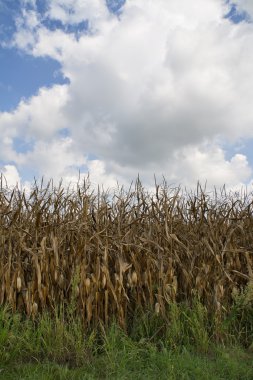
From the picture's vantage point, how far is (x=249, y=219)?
27.0ft

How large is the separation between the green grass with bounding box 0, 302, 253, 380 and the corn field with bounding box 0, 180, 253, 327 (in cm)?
25

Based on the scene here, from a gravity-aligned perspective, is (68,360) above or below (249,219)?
below

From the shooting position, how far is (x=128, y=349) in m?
5.83

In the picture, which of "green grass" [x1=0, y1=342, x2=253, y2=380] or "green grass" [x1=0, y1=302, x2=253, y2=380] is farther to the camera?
"green grass" [x1=0, y1=302, x2=253, y2=380]

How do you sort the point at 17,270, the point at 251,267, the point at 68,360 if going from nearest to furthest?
1. the point at 68,360
2. the point at 17,270
3. the point at 251,267

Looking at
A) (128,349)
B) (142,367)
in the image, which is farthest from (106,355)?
(142,367)

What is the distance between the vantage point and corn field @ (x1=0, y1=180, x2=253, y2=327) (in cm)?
652

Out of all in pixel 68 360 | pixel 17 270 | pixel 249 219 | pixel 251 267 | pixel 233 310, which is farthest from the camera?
pixel 249 219

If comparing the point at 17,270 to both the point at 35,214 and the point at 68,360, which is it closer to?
the point at 35,214

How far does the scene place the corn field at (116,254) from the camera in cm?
652

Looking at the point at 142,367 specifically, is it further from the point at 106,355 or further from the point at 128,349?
the point at 106,355

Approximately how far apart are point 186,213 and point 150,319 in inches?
81.3

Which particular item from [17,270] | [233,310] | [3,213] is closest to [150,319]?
[233,310]

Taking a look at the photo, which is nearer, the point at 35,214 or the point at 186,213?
the point at 35,214
